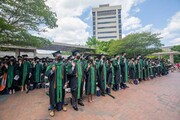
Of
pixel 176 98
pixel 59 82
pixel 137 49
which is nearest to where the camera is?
pixel 59 82

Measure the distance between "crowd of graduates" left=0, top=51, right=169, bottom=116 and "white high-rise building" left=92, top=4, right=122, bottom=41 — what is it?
67.9 meters

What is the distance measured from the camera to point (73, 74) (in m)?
4.49

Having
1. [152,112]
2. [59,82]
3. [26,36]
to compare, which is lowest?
[152,112]

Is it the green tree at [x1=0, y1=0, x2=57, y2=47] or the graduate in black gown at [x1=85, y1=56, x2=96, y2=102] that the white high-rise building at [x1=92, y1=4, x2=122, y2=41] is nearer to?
the green tree at [x1=0, y1=0, x2=57, y2=47]

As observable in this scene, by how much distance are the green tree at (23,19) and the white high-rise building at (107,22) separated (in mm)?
69203

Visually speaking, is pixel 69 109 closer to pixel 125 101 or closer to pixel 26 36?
pixel 125 101

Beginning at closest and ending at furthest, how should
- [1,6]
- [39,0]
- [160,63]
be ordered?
[1,6] < [39,0] < [160,63]

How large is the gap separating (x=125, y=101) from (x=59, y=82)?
2744mm

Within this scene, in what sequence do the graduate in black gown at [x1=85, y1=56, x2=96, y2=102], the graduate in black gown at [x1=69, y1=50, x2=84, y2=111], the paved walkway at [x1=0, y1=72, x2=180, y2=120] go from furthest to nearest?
the graduate in black gown at [x1=85, y1=56, x2=96, y2=102] < the graduate in black gown at [x1=69, y1=50, x2=84, y2=111] < the paved walkway at [x1=0, y1=72, x2=180, y2=120]

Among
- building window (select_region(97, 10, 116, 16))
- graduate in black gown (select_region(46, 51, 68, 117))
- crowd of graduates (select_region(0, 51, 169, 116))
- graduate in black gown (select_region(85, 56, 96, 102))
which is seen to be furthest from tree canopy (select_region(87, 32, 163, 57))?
building window (select_region(97, 10, 116, 16))

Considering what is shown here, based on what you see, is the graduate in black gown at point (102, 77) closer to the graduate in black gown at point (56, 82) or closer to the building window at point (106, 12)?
the graduate in black gown at point (56, 82)

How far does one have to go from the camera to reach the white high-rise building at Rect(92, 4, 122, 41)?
7594cm

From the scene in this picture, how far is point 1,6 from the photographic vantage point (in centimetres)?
716

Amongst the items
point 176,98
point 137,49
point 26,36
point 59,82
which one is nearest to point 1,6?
point 26,36
